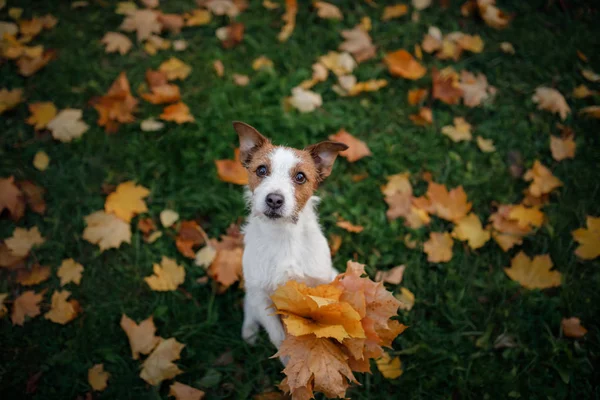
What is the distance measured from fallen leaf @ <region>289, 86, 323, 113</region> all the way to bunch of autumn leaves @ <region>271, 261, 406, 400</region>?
8.13ft

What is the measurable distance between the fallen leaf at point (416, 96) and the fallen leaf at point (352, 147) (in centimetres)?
89

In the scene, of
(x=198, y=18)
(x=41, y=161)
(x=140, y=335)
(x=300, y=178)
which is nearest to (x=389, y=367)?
(x=300, y=178)

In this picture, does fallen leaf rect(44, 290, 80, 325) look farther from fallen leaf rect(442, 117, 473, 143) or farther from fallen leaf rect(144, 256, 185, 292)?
fallen leaf rect(442, 117, 473, 143)

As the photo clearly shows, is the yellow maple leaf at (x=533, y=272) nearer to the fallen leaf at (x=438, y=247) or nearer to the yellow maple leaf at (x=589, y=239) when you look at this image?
the yellow maple leaf at (x=589, y=239)

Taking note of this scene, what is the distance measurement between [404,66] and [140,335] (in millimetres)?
3841

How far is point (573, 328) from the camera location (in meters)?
3.12

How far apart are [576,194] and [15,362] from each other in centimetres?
513

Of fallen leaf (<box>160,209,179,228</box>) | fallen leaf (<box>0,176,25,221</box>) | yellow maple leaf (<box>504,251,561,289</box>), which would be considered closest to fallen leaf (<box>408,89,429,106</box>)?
yellow maple leaf (<box>504,251,561,289</box>)

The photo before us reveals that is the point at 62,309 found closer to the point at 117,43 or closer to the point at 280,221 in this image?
the point at 280,221

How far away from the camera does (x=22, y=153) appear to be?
4012 millimetres

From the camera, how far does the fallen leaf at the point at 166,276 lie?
3.36 m

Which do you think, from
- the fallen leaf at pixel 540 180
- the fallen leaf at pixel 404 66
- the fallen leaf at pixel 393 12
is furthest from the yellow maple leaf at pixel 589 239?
the fallen leaf at pixel 393 12

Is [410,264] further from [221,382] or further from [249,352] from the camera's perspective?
[221,382]

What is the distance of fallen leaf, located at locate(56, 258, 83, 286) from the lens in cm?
338
